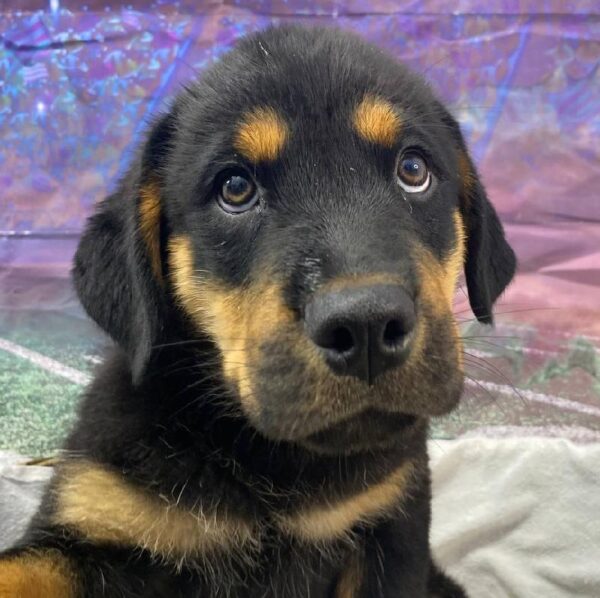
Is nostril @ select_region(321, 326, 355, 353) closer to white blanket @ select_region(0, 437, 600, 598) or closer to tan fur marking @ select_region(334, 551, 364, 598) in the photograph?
tan fur marking @ select_region(334, 551, 364, 598)

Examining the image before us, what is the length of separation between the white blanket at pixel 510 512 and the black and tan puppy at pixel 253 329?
1.07 m

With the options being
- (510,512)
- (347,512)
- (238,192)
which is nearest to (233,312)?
(238,192)

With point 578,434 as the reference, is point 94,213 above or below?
above

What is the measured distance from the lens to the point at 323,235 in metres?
1.80

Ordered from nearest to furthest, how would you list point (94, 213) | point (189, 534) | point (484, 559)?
point (189, 534), point (94, 213), point (484, 559)

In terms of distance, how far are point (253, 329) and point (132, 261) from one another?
519mm

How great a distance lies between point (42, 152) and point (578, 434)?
3.52 meters

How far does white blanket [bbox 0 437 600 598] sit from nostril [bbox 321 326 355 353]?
84.1 inches

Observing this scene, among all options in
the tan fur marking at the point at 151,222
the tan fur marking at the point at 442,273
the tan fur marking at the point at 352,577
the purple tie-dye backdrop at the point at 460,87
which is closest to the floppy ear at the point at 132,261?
the tan fur marking at the point at 151,222

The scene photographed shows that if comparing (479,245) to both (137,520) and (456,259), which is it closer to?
(456,259)

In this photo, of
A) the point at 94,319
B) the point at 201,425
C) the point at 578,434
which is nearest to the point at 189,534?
the point at 201,425

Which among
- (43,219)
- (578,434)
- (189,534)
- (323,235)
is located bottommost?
(578,434)

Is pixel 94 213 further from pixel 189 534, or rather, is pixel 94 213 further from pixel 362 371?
pixel 362 371

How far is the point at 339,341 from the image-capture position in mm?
1586
